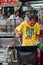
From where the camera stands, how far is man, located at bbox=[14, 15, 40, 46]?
16.9 ft

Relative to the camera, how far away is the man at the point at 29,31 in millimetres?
5150

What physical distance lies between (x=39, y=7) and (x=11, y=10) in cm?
256

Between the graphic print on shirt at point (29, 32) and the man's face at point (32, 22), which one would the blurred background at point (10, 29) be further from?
the graphic print on shirt at point (29, 32)

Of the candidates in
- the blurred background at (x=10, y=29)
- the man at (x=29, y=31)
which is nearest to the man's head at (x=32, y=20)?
the man at (x=29, y=31)

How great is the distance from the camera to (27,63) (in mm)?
4172

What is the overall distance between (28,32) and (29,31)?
1.3 inches

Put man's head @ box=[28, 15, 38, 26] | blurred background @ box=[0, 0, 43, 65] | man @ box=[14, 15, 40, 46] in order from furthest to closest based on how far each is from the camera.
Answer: man @ box=[14, 15, 40, 46] → man's head @ box=[28, 15, 38, 26] → blurred background @ box=[0, 0, 43, 65]

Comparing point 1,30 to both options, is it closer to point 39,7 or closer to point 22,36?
point 22,36

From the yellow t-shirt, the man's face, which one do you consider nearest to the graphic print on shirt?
the yellow t-shirt

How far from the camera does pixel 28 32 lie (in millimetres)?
5234

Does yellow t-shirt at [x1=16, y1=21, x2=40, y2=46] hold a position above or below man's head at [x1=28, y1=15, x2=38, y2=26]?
below

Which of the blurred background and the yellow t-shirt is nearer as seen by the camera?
the blurred background

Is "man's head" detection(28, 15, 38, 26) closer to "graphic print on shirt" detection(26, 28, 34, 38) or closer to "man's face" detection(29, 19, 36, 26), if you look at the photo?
"man's face" detection(29, 19, 36, 26)

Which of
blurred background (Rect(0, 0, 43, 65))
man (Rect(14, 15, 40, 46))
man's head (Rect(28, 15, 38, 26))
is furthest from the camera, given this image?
man (Rect(14, 15, 40, 46))
